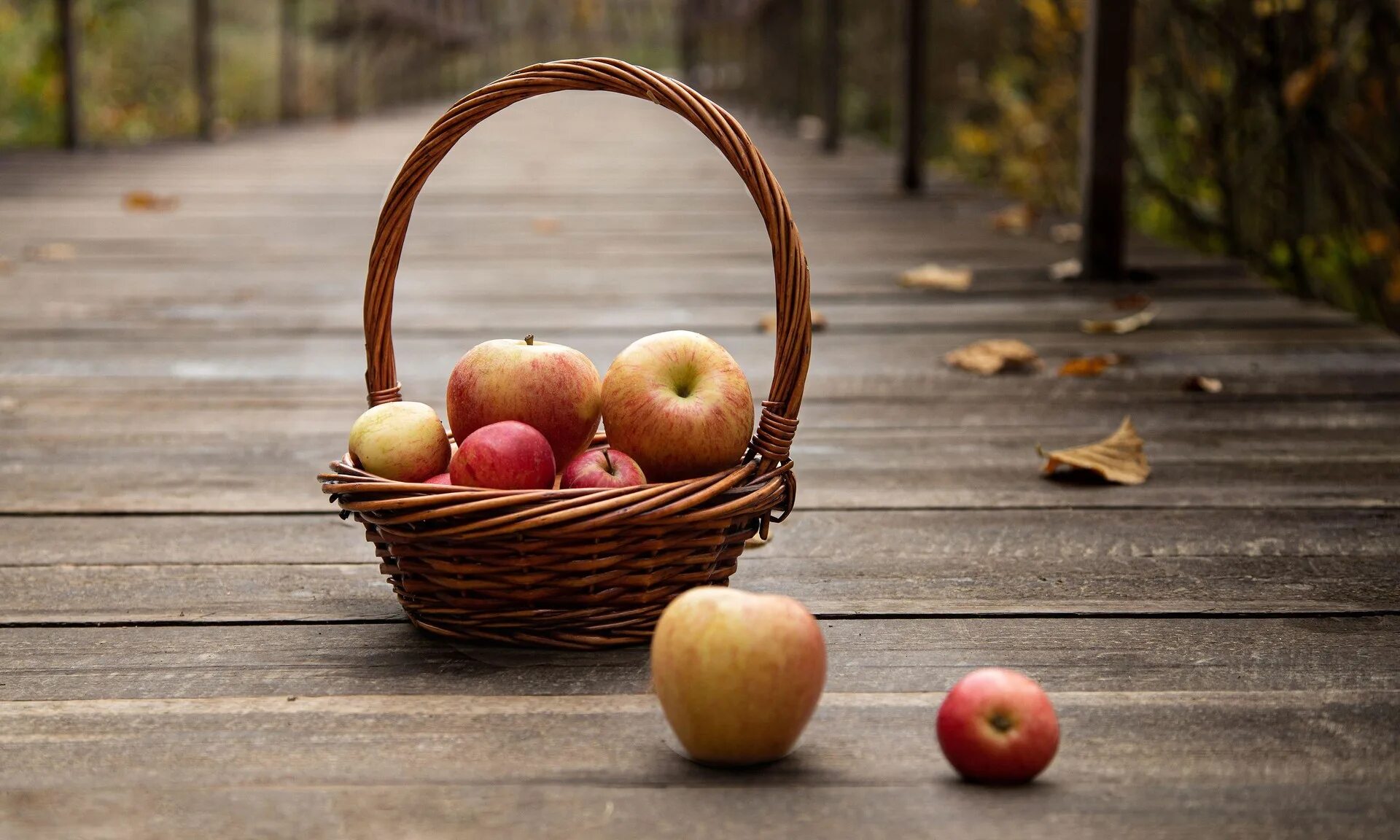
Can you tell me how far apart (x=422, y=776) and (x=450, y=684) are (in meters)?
0.17

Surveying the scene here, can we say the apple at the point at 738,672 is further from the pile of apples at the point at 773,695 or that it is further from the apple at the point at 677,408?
the apple at the point at 677,408

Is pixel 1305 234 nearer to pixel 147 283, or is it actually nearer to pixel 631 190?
pixel 631 190

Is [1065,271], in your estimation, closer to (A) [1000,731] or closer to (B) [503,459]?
(B) [503,459]

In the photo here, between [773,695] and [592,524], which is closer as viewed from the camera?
[773,695]

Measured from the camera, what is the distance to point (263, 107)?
35.9ft

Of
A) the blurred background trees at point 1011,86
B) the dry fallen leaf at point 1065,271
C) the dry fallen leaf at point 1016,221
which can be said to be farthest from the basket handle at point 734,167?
the dry fallen leaf at point 1016,221

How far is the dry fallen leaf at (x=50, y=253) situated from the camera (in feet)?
11.6

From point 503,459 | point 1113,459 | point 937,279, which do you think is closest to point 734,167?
point 503,459

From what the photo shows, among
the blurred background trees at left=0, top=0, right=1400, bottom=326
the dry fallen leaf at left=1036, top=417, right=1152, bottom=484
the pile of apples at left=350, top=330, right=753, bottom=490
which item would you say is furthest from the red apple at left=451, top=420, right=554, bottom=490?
the blurred background trees at left=0, top=0, right=1400, bottom=326

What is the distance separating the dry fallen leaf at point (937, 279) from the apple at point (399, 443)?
2021 millimetres

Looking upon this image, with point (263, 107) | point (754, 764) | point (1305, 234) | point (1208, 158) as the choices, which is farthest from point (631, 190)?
point (263, 107)

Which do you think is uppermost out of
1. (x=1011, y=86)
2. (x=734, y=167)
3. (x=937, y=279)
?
(x=1011, y=86)

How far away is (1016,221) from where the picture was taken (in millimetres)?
4004

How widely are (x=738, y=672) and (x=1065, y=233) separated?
125 inches
